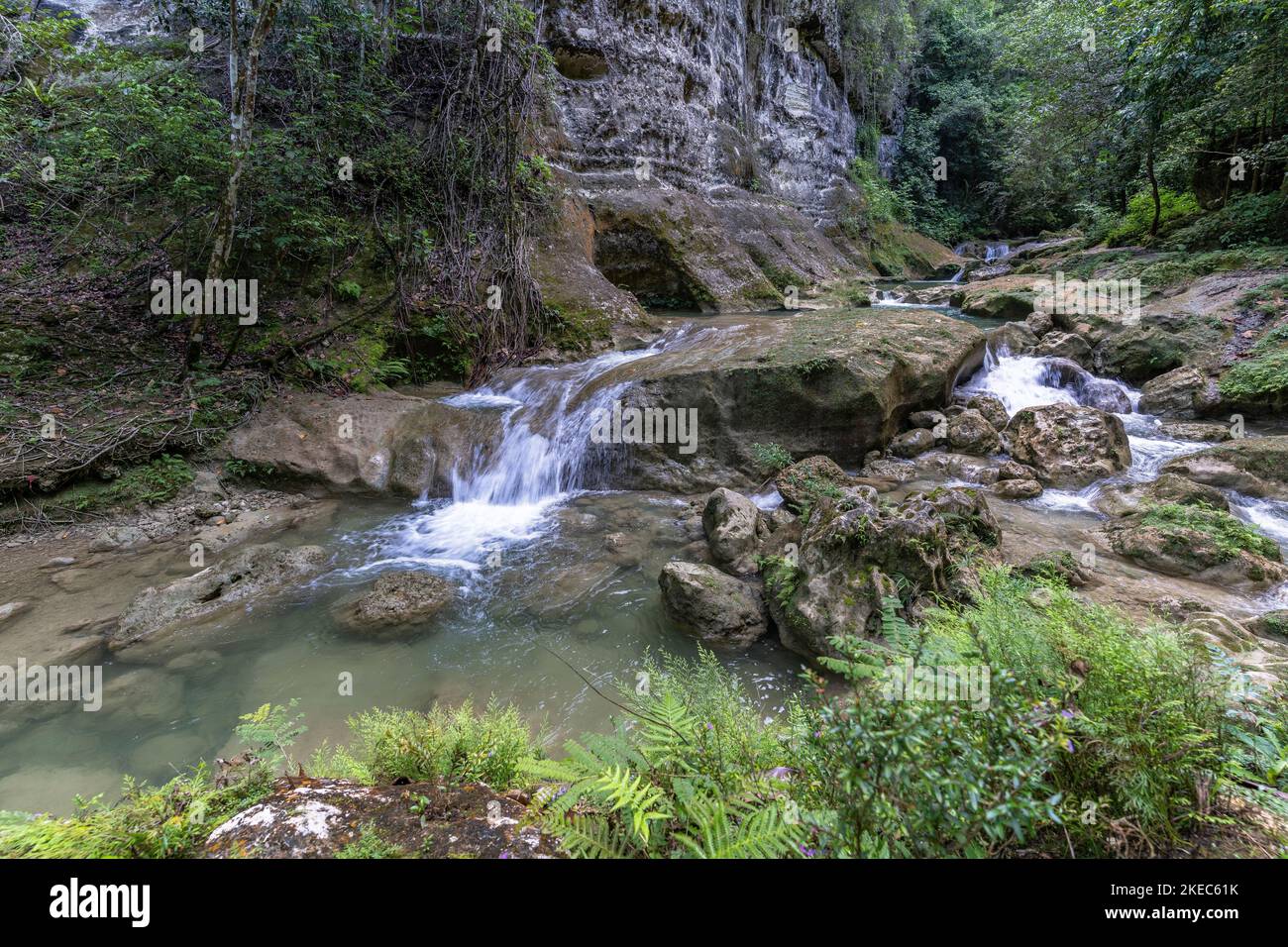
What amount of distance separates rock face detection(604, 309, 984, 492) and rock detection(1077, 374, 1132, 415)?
327 cm

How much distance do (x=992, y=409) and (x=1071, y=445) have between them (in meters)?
1.41

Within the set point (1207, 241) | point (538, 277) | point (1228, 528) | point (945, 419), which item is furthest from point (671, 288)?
point (1207, 241)

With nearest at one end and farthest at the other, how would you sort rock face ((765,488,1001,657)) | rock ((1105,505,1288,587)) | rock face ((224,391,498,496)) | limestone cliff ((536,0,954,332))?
rock face ((765,488,1001,657)), rock ((1105,505,1288,587)), rock face ((224,391,498,496)), limestone cliff ((536,0,954,332))

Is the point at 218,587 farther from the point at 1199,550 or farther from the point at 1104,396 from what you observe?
the point at 1104,396

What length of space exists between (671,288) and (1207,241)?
41.8ft

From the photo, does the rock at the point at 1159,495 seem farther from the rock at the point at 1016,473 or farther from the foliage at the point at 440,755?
the foliage at the point at 440,755

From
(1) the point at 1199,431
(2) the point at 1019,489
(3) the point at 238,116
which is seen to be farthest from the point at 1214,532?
(3) the point at 238,116

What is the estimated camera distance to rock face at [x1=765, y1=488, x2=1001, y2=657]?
377cm

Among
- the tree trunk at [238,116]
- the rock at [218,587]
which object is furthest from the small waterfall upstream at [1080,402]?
the tree trunk at [238,116]

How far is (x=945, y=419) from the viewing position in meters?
A: 7.92

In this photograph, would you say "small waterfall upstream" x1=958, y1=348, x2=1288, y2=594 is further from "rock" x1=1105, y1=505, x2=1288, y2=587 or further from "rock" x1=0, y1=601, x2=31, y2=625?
"rock" x1=0, y1=601, x2=31, y2=625

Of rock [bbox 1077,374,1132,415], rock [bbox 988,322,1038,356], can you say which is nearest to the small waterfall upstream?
rock [bbox 1077,374,1132,415]
